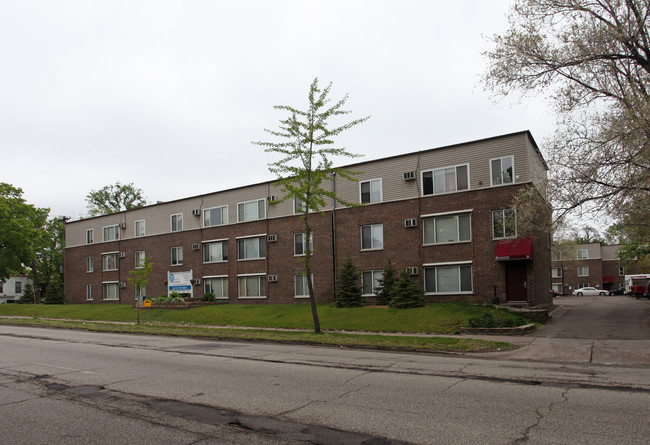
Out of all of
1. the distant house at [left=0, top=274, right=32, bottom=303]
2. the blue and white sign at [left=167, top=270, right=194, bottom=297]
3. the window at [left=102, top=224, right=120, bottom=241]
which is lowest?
the distant house at [left=0, top=274, right=32, bottom=303]

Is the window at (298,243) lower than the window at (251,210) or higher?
lower

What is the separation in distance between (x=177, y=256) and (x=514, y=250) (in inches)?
1037

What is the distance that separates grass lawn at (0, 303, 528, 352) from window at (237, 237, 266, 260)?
4.14m

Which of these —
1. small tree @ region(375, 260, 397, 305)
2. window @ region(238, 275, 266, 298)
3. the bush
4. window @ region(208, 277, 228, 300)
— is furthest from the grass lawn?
window @ region(208, 277, 228, 300)

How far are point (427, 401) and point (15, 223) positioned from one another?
54.8 meters

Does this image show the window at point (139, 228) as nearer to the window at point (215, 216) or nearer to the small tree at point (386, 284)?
the window at point (215, 216)

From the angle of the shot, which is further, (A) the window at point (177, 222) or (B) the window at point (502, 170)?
(A) the window at point (177, 222)

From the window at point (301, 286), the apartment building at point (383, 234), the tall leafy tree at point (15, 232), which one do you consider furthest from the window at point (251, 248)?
the tall leafy tree at point (15, 232)

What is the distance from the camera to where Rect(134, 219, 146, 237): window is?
139 ft

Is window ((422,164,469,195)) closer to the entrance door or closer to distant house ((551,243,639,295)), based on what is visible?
the entrance door

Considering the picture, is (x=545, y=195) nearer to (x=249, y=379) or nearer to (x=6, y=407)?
(x=249, y=379)

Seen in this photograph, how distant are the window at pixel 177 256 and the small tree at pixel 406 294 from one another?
67.4 feet

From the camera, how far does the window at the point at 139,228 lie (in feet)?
139

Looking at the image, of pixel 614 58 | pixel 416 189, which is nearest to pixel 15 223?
pixel 416 189
